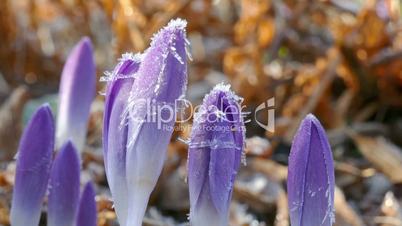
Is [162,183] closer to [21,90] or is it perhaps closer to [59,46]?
[21,90]

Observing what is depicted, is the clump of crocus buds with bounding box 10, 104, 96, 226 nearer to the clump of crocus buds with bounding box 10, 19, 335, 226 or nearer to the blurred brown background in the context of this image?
the clump of crocus buds with bounding box 10, 19, 335, 226

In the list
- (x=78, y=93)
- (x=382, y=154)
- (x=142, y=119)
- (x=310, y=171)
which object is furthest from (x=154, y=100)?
(x=382, y=154)

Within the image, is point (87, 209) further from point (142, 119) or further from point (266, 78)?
point (266, 78)

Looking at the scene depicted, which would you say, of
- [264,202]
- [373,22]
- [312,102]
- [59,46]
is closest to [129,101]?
[264,202]

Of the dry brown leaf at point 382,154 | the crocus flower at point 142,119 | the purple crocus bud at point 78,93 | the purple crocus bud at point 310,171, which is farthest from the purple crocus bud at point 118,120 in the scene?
the dry brown leaf at point 382,154

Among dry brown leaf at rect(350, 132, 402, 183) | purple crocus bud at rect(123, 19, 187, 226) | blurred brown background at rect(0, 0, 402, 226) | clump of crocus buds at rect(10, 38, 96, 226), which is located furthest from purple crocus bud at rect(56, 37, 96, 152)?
dry brown leaf at rect(350, 132, 402, 183)

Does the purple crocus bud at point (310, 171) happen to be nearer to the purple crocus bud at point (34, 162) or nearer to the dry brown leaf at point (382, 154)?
the purple crocus bud at point (34, 162)

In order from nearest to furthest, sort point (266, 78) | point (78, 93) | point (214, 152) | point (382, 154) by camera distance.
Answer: point (214, 152) → point (78, 93) → point (382, 154) → point (266, 78)
